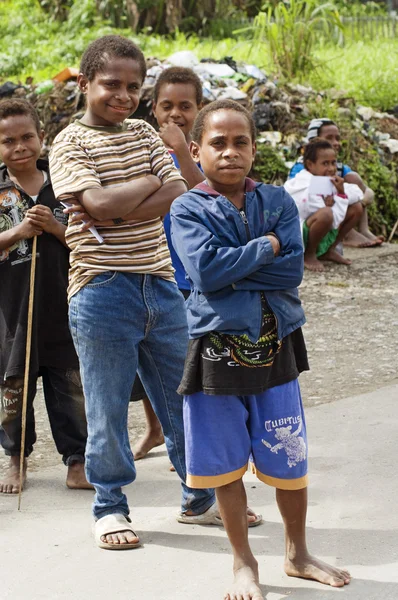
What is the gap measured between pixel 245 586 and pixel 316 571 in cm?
27

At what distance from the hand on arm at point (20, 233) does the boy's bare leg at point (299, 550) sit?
1563 millimetres

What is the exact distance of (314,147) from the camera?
29.7 feet

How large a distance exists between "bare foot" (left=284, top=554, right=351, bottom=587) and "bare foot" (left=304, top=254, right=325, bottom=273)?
5.83 m

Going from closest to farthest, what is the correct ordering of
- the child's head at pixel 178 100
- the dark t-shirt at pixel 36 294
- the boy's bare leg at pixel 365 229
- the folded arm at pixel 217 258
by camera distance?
the folded arm at pixel 217 258 < the dark t-shirt at pixel 36 294 < the child's head at pixel 178 100 < the boy's bare leg at pixel 365 229

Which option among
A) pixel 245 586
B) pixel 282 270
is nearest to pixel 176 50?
pixel 282 270

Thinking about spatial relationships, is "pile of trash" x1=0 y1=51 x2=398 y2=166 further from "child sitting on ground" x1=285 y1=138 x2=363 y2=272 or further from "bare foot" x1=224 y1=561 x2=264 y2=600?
"bare foot" x1=224 y1=561 x2=264 y2=600

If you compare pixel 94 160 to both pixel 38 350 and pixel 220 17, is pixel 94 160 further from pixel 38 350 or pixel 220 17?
pixel 220 17

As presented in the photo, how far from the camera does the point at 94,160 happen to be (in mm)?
3510

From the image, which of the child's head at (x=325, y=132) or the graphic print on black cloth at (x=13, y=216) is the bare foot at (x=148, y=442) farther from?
the child's head at (x=325, y=132)

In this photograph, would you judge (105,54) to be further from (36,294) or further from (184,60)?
(184,60)

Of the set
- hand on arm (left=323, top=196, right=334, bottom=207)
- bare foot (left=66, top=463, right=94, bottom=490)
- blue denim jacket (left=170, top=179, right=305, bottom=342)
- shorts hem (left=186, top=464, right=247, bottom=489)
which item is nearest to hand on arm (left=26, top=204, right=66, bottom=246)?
blue denim jacket (left=170, top=179, right=305, bottom=342)

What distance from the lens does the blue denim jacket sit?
2992 mm

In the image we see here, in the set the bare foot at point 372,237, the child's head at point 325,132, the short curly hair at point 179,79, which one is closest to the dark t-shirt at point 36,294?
the short curly hair at point 179,79

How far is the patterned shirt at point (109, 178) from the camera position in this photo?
11.4 feet
